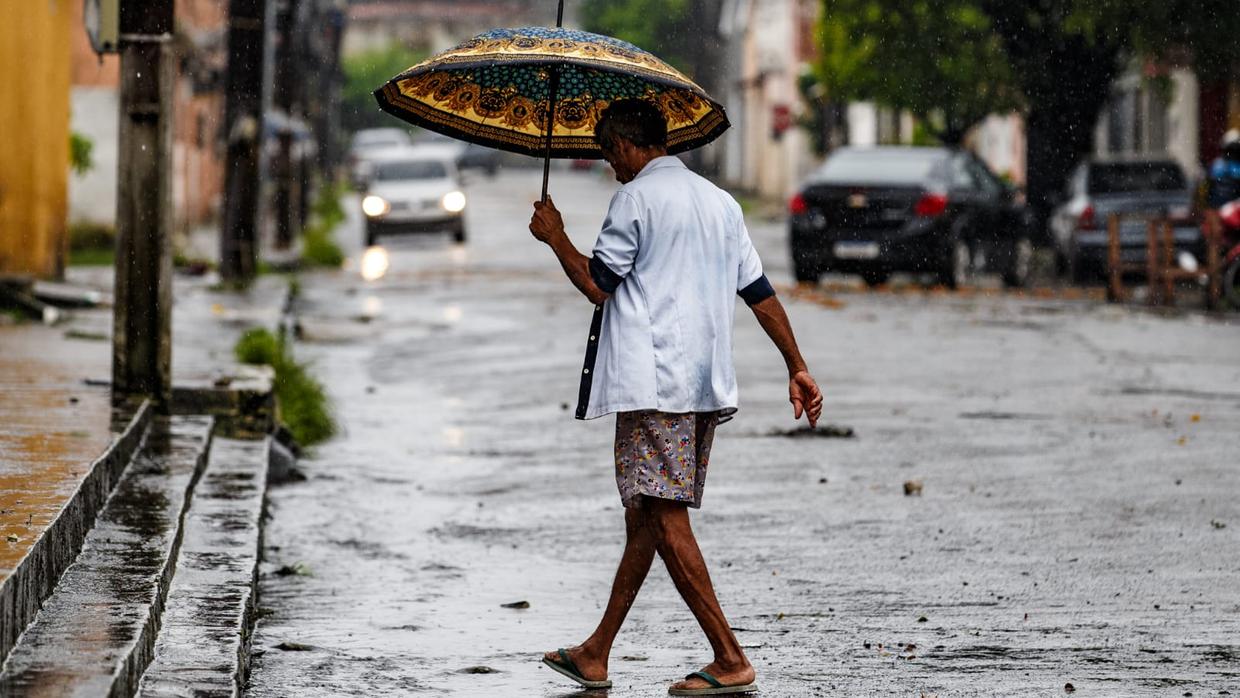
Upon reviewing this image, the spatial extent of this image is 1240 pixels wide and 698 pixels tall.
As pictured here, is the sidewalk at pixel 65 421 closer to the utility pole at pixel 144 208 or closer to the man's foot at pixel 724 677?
the utility pole at pixel 144 208

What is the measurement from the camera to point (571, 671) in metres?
6.36

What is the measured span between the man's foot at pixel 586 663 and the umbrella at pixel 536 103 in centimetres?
130

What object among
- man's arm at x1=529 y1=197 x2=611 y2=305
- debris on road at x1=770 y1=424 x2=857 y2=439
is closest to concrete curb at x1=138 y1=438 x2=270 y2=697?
man's arm at x1=529 y1=197 x2=611 y2=305

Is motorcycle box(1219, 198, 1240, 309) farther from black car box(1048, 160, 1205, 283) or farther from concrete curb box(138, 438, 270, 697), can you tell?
concrete curb box(138, 438, 270, 697)

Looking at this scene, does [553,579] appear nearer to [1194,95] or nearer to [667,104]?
[667,104]

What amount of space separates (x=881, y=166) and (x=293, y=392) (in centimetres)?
1300

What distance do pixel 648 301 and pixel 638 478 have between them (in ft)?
1.57

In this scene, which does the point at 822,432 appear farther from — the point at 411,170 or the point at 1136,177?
the point at 411,170

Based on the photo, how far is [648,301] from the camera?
241 inches

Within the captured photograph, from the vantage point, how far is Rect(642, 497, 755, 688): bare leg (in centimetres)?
624

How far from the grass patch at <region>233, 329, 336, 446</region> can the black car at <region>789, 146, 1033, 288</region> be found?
11.1 m

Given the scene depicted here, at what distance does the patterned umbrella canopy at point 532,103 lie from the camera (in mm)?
6590

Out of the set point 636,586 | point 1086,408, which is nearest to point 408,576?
point 636,586

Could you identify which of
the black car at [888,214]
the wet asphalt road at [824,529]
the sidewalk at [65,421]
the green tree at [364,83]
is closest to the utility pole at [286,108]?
the black car at [888,214]
